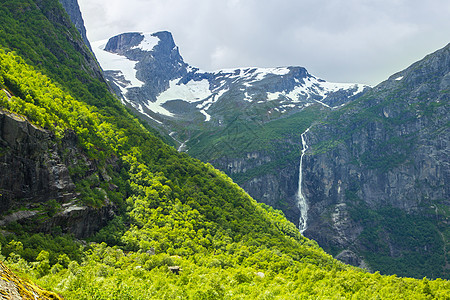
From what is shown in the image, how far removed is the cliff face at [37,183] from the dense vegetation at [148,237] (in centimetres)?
238

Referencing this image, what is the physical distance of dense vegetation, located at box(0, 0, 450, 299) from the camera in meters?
38.6

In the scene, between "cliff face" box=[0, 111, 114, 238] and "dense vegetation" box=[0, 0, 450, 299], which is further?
"cliff face" box=[0, 111, 114, 238]

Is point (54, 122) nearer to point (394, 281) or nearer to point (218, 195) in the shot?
point (218, 195)

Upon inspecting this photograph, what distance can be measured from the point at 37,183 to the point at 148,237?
24.4m

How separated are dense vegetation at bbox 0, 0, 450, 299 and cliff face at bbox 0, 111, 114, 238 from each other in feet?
7.82

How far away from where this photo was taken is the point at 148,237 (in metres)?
65.8

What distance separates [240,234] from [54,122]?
173 feet

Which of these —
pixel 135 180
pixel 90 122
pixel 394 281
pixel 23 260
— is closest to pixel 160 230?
pixel 135 180

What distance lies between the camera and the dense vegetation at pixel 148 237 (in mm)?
38594

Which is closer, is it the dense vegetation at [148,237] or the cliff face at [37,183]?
the dense vegetation at [148,237]

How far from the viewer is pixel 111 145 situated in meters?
91.1

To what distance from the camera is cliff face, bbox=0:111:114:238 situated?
155ft

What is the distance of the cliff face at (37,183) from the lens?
47375mm

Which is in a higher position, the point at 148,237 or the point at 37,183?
the point at 37,183
